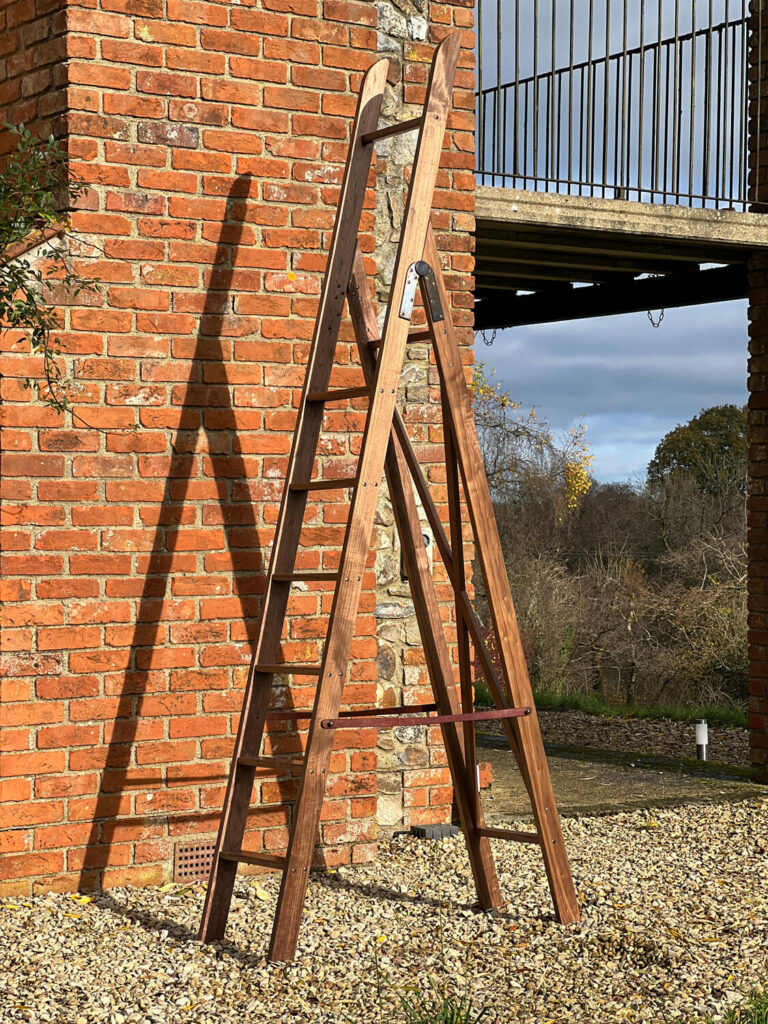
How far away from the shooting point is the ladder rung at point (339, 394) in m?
4.00

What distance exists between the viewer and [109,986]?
3.69 metres

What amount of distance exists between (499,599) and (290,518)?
779 millimetres

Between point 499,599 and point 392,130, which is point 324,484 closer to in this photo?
point 499,599

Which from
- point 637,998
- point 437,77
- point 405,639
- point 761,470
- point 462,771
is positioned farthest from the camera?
point 761,470

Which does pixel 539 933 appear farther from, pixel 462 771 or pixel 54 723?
pixel 54 723

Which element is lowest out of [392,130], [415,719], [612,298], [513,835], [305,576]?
[513,835]

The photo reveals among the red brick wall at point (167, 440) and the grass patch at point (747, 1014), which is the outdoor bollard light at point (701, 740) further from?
the grass patch at point (747, 1014)

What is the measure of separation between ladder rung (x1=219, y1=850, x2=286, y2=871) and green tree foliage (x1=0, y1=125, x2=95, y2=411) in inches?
64.2

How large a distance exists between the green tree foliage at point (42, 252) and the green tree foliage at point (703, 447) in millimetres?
18862

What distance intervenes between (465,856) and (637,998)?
1.69 meters

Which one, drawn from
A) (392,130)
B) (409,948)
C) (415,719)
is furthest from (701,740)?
(392,130)

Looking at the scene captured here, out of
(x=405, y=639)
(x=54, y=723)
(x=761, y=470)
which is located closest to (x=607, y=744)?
(x=761, y=470)

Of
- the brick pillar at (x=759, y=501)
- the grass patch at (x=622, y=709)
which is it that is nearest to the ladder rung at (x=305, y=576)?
the brick pillar at (x=759, y=501)

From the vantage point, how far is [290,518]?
169 inches
